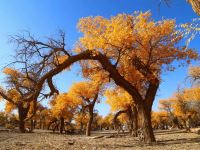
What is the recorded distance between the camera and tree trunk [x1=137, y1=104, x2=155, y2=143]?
20.1 m

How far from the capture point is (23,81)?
18.1m

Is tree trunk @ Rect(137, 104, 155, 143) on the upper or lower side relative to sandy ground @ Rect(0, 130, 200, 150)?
upper

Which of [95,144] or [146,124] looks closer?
[95,144]

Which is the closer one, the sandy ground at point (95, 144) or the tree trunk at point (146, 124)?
the sandy ground at point (95, 144)

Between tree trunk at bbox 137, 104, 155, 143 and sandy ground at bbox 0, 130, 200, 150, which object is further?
tree trunk at bbox 137, 104, 155, 143

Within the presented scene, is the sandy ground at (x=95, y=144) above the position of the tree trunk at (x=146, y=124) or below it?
below

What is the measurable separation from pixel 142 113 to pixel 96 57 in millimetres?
5391

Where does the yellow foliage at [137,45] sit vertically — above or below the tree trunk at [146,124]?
above

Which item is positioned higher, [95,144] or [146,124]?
[146,124]

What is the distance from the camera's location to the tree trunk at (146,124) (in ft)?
65.9

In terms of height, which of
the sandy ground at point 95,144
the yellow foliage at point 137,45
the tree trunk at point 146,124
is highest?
the yellow foliage at point 137,45

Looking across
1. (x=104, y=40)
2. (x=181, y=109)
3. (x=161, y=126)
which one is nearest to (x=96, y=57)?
(x=104, y=40)

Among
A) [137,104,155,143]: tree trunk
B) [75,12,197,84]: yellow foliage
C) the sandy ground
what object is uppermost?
[75,12,197,84]: yellow foliage

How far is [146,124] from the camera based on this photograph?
20.4 metres
